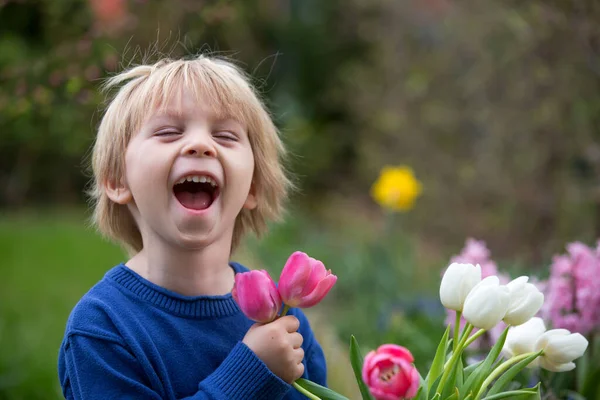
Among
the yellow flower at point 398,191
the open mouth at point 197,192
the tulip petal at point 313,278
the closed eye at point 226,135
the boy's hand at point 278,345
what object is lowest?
the boy's hand at point 278,345

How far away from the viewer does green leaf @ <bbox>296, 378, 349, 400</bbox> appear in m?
1.36

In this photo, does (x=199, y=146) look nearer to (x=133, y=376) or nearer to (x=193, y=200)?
(x=193, y=200)

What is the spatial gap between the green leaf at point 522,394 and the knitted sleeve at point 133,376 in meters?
0.37

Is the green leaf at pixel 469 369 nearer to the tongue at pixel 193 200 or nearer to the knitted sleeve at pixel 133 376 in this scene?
the knitted sleeve at pixel 133 376

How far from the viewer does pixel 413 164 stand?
260 inches

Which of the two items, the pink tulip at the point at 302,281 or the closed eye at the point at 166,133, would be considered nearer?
the pink tulip at the point at 302,281

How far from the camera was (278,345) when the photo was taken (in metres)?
1.34

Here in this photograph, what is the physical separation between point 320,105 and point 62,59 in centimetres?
778

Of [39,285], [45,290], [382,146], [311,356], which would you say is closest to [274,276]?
[45,290]

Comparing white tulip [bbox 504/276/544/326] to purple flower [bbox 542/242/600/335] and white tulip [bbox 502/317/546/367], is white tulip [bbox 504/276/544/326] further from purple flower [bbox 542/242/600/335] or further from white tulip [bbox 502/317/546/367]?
purple flower [bbox 542/242/600/335]

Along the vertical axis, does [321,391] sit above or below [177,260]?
below

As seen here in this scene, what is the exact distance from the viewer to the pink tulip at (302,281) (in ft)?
4.09

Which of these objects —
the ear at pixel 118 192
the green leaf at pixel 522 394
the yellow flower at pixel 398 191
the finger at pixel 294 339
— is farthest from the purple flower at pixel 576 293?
the yellow flower at pixel 398 191

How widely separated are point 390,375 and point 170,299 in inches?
18.0
